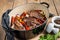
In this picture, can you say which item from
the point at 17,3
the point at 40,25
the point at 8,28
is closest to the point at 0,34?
the point at 8,28

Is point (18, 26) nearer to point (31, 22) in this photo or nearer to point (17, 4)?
point (31, 22)

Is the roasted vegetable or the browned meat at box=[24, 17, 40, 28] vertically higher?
the browned meat at box=[24, 17, 40, 28]

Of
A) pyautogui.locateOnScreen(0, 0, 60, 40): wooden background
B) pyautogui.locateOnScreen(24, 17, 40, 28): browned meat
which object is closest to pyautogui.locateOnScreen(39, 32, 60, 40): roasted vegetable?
pyautogui.locateOnScreen(24, 17, 40, 28): browned meat

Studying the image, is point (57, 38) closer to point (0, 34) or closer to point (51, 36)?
point (51, 36)

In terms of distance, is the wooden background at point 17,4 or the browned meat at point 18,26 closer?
the browned meat at point 18,26

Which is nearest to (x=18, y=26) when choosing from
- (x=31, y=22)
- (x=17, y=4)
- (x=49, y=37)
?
(x=31, y=22)

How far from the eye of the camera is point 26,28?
0.91 m

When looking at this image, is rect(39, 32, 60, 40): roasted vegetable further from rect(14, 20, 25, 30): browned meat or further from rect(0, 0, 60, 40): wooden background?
rect(0, 0, 60, 40): wooden background

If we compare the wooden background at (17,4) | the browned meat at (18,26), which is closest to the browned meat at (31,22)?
the browned meat at (18,26)

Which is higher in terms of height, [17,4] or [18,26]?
[17,4]

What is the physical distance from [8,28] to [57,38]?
0.29 meters

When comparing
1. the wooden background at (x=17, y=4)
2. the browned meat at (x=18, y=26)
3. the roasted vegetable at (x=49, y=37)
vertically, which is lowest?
the roasted vegetable at (x=49, y=37)

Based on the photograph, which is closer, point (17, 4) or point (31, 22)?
point (31, 22)

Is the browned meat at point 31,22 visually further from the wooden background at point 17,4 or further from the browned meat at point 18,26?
the wooden background at point 17,4
